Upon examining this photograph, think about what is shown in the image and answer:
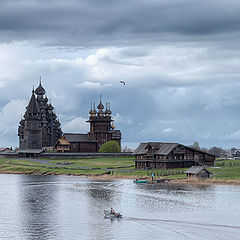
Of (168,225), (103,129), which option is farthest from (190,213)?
(103,129)

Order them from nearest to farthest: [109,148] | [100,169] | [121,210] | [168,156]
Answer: [121,210] → [168,156] → [100,169] → [109,148]

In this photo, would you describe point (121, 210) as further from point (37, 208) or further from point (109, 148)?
point (109, 148)

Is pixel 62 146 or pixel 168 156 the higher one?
pixel 62 146

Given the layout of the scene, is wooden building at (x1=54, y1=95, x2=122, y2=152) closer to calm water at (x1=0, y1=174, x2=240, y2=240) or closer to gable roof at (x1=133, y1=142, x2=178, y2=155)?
gable roof at (x1=133, y1=142, x2=178, y2=155)

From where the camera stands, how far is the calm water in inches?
2082

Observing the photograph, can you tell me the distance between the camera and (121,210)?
66562mm

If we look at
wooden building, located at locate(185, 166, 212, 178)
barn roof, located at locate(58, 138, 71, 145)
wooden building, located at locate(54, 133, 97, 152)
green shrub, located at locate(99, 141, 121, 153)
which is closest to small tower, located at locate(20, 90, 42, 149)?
wooden building, located at locate(54, 133, 97, 152)

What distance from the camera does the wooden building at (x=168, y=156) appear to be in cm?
11825

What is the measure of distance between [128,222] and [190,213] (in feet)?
28.2

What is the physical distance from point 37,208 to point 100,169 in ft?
183

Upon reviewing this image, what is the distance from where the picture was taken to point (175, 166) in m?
119

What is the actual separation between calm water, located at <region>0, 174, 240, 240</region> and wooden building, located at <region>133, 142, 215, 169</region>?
22382 mm

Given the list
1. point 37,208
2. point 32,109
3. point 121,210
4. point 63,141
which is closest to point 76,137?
point 63,141

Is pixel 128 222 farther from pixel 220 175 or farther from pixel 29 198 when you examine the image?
pixel 220 175
